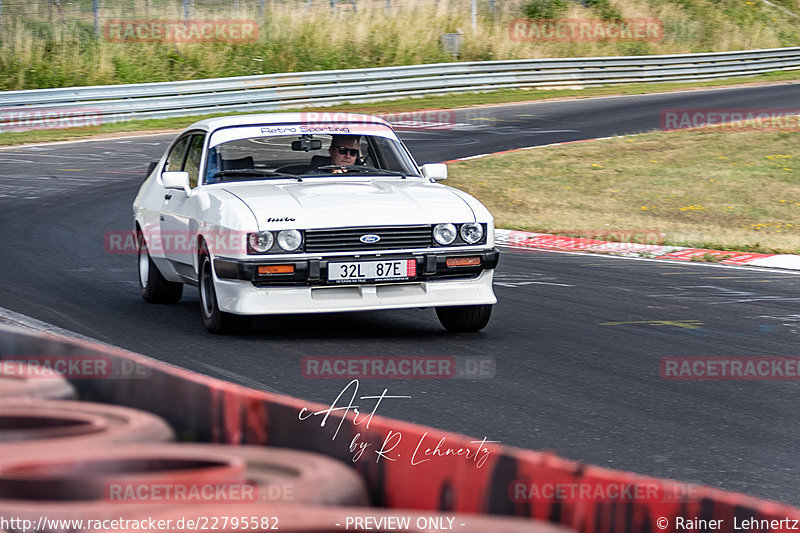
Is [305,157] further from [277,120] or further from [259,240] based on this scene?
[259,240]

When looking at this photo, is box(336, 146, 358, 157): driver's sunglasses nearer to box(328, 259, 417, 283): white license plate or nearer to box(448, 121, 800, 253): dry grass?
box(328, 259, 417, 283): white license plate

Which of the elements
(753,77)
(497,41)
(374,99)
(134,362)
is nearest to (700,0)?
(753,77)

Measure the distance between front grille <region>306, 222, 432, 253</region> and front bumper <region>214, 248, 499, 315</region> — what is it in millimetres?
77

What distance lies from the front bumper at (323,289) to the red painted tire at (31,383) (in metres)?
3.13

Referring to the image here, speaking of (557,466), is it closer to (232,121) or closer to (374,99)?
(232,121)

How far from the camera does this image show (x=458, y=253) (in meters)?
7.55

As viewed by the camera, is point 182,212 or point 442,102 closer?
point 182,212

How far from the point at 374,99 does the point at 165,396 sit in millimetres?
27352

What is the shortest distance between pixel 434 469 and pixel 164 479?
727mm

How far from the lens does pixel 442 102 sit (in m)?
31.1

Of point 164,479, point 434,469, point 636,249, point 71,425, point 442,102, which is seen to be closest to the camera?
point 434,469

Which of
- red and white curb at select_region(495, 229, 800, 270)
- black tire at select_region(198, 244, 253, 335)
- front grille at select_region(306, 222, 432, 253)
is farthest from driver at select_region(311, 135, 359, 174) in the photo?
red and white curb at select_region(495, 229, 800, 270)

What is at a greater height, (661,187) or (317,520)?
(317,520)

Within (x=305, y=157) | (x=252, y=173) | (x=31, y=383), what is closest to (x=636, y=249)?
(x=305, y=157)
